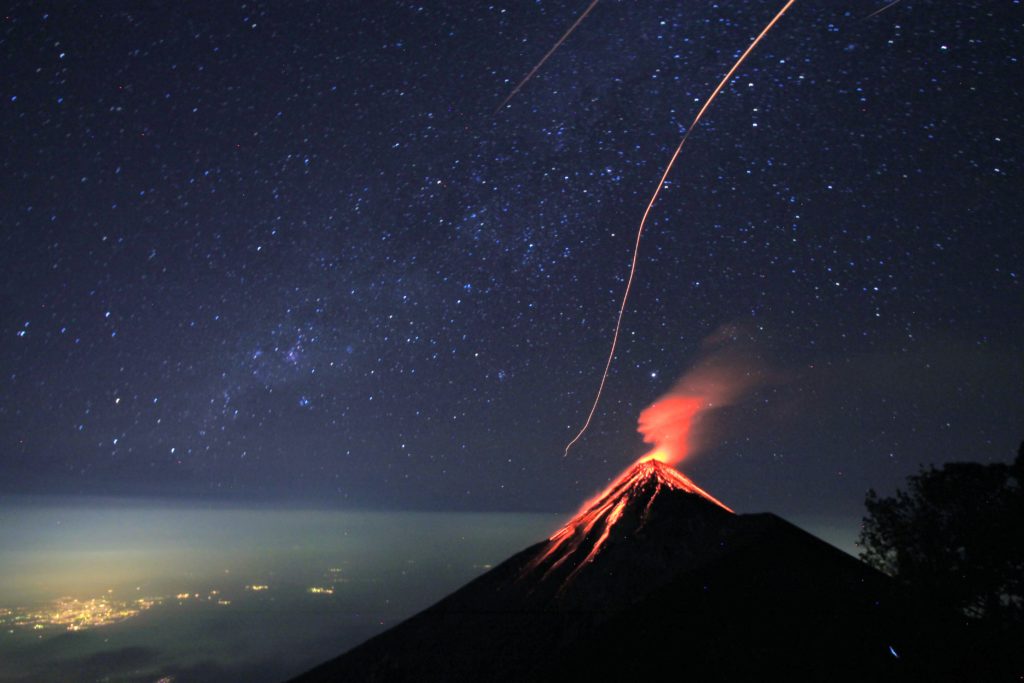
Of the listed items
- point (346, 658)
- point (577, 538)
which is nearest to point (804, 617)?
point (577, 538)

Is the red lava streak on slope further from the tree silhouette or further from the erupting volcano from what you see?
the tree silhouette

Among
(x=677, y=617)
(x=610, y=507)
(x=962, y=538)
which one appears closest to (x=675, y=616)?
(x=677, y=617)

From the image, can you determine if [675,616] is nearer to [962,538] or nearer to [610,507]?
[610,507]

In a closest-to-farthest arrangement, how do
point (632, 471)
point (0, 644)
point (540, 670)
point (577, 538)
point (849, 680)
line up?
point (849, 680)
point (540, 670)
point (577, 538)
point (632, 471)
point (0, 644)

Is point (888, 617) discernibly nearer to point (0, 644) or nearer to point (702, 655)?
point (702, 655)

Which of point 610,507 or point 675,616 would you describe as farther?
point 610,507
